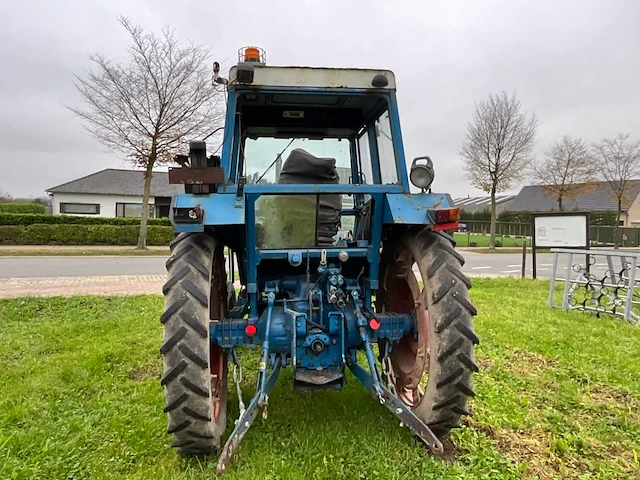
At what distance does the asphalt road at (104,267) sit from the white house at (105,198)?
14.2 meters

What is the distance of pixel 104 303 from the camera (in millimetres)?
7789

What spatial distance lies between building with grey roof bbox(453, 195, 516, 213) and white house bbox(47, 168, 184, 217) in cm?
3598

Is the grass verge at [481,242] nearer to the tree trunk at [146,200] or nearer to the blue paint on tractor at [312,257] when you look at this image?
the tree trunk at [146,200]

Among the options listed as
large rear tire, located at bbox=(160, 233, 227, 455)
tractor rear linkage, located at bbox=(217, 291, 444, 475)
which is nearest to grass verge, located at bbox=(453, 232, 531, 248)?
tractor rear linkage, located at bbox=(217, 291, 444, 475)

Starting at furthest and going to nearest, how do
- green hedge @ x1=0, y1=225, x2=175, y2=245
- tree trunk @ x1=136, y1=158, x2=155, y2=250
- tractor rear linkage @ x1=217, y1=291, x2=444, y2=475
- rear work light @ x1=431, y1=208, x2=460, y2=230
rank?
green hedge @ x1=0, y1=225, x2=175, y2=245 < tree trunk @ x1=136, y1=158, x2=155, y2=250 < rear work light @ x1=431, y1=208, x2=460, y2=230 < tractor rear linkage @ x1=217, y1=291, x2=444, y2=475

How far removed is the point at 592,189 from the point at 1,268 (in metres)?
28.4

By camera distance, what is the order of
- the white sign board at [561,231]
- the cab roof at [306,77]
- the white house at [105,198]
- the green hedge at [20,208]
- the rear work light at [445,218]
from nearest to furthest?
the rear work light at [445,218], the cab roof at [306,77], the white sign board at [561,231], the green hedge at [20,208], the white house at [105,198]

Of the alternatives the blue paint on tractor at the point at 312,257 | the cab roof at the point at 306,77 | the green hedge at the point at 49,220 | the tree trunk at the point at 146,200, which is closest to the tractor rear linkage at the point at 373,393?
the blue paint on tractor at the point at 312,257

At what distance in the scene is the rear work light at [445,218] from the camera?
2943 mm

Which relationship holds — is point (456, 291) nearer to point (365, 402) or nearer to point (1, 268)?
point (365, 402)

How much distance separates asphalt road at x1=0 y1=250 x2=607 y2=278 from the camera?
12.7 m

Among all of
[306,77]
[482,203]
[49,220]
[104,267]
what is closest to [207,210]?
[306,77]

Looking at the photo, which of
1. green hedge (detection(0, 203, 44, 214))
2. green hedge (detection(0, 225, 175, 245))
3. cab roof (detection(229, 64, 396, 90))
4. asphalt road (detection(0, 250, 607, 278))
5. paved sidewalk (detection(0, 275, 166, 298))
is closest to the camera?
cab roof (detection(229, 64, 396, 90))

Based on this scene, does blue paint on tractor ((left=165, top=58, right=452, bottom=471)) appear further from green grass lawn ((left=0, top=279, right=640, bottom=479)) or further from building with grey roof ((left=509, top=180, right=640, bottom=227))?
building with grey roof ((left=509, top=180, right=640, bottom=227))
